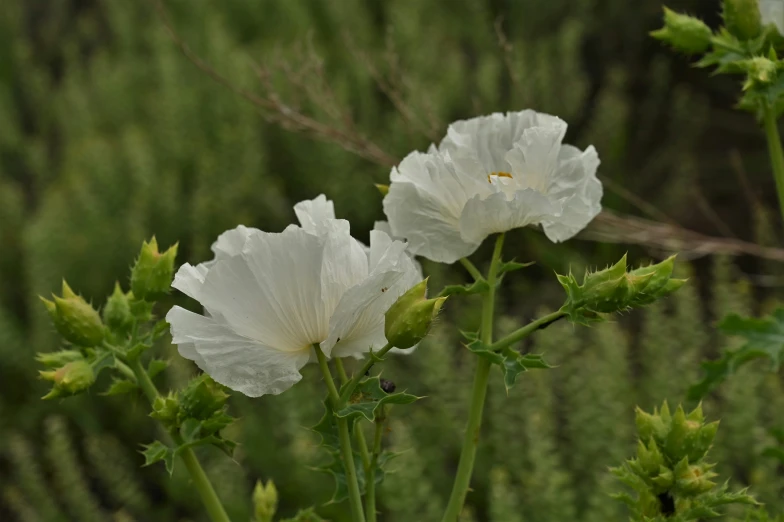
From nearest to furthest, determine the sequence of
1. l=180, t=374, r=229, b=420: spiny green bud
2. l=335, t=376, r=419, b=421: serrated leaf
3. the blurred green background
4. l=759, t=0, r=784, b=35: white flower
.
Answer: l=335, t=376, r=419, b=421: serrated leaf
l=180, t=374, r=229, b=420: spiny green bud
l=759, t=0, r=784, b=35: white flower
the blurred green background

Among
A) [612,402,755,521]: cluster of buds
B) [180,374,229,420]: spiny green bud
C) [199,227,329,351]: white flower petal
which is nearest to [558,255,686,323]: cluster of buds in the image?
[612,402,755,521]: cluster of buds

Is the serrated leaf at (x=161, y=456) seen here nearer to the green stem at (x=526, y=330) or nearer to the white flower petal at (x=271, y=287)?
the white flower petal at (x=271, y=287)

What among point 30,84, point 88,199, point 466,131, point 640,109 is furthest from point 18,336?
point 640,109

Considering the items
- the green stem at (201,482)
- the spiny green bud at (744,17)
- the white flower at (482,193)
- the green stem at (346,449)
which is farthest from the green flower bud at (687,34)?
the green stem at (201,482)

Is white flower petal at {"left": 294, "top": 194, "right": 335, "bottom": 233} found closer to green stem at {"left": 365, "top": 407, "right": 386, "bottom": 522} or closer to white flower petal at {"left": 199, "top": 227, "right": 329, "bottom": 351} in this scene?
white flower petal at {"left": 199, "top": 227, "right": 329, "bottom": 351}

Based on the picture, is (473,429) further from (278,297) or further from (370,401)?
(278,297)

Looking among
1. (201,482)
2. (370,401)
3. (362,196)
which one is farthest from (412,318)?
(362,196)

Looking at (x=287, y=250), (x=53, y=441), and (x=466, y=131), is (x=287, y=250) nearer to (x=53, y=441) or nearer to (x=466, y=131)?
(x=466, y=131)
